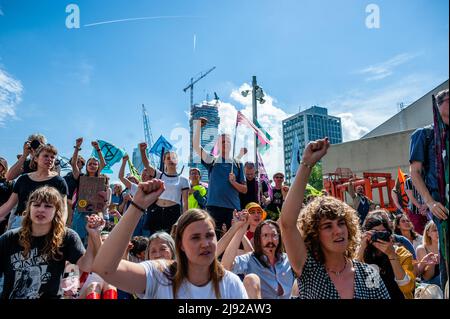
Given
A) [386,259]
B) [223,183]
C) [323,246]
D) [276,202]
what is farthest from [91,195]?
[386,259]

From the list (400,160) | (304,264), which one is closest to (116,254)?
(304,264)

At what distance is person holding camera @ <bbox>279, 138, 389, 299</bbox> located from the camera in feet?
6.82

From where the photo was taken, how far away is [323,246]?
2322 millimetres

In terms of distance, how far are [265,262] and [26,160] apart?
11.9 feet

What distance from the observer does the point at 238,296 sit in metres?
2.12

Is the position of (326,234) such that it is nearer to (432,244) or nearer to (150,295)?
(150,295)

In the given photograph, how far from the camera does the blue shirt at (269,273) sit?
10.9 ft

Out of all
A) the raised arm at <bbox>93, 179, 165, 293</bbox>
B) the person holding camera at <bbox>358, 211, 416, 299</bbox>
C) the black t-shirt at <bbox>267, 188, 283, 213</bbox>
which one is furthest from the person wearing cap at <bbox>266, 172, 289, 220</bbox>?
the raised arm at <bbox>93, 179, 165, 293</bbox>

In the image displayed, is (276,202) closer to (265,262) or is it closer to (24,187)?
(265,262)

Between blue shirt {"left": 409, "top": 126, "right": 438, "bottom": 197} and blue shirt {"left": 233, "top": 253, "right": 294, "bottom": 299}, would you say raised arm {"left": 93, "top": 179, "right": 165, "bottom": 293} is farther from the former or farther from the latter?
blue shirt {"left": 409, "top": 126, "right": 438, "bottom": 197}

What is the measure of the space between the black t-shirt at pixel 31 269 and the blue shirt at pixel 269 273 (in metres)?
1.50

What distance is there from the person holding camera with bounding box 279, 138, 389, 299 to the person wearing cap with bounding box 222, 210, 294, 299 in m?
1.08

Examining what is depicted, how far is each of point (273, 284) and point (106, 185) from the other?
11.0 ft

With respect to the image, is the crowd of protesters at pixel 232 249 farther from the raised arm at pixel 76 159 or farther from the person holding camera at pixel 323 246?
the raised arm at pixel 76 159
